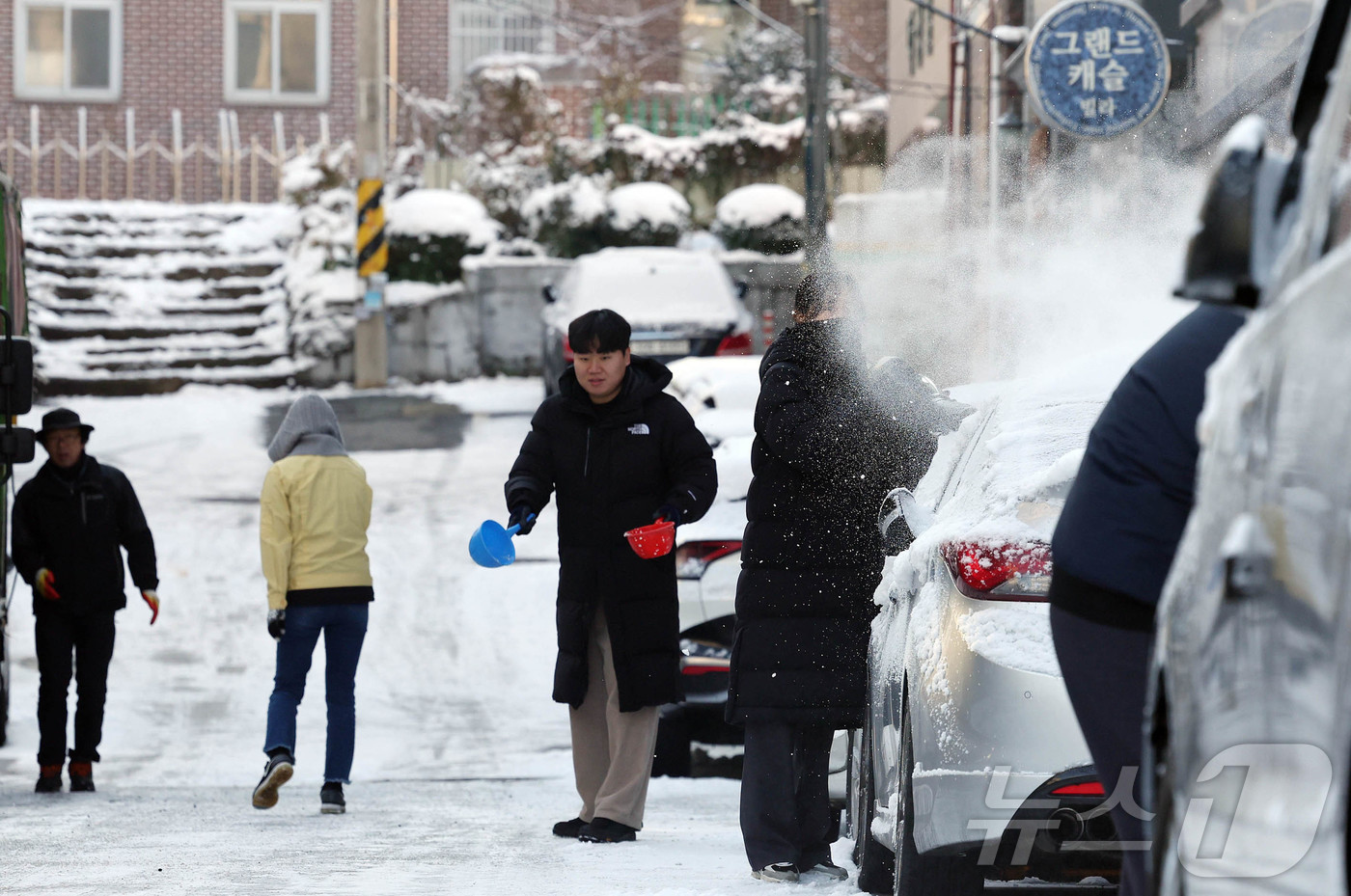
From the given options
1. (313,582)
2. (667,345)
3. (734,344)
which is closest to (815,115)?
(734,344)

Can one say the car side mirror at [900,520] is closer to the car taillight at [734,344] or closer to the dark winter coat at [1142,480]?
the dark winter coat at [1142,480]

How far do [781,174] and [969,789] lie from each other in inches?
817

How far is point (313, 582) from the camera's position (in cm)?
795

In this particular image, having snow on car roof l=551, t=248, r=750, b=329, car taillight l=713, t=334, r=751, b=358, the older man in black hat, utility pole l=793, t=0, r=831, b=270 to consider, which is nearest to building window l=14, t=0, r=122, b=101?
snow on car roof l=551, t=248, r=750, b=329

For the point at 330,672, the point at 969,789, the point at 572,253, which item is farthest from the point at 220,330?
the point at 969,789

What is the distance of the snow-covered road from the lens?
20.2ft

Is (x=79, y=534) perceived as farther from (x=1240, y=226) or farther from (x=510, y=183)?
(x=510, y=183)

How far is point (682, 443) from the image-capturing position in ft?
22.7

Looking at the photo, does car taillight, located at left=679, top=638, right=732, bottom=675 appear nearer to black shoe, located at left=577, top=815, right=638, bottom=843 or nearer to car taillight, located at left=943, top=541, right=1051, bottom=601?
black shoe, located at left=577, top=815, right=638, bottom=843

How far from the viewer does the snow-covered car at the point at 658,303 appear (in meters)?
17.7

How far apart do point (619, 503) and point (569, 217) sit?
16.1 metres

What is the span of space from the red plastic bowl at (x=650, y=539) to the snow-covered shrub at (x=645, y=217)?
52.6ft

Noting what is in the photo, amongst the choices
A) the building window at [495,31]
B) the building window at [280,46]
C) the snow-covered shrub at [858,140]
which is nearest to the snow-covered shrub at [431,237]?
the snow-covered shrub at [858,140]

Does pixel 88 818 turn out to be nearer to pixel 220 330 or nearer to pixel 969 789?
pixel 969 789
